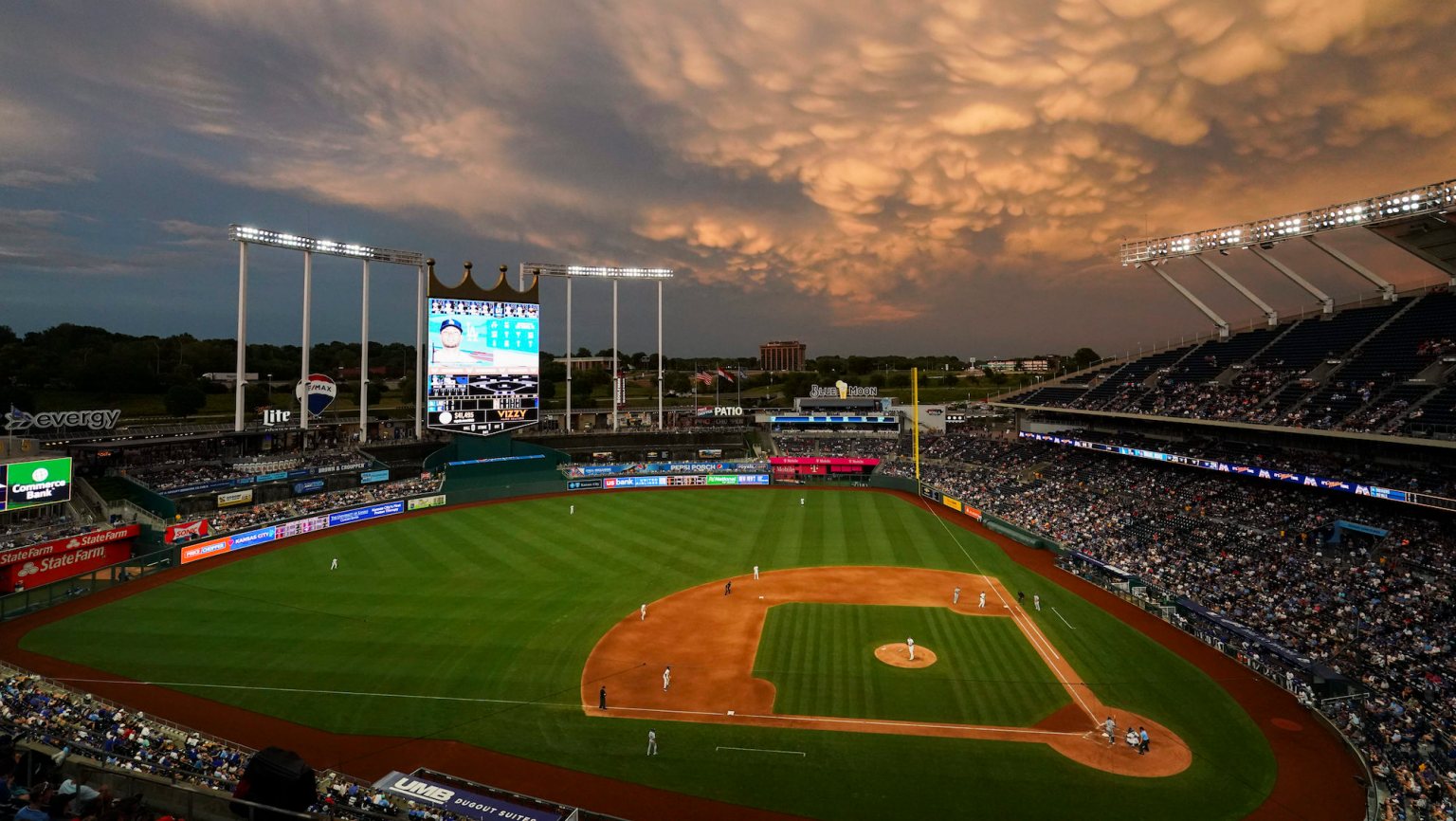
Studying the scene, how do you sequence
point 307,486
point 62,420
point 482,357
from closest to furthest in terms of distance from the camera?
point 62,420 < point 482,357 < point 307,486

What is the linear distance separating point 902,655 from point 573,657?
39.5 ft

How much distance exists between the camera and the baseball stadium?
664 inches

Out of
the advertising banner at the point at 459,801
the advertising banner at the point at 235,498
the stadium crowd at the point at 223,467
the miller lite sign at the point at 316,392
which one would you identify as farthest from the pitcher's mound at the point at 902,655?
the miller lite sign at the point at 316,392

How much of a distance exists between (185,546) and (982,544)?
44793 mm

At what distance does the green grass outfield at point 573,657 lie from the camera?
1678 centimetres

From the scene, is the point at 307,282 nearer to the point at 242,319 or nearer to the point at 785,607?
the point at 242,319

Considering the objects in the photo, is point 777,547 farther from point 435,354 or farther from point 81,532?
point 81,532

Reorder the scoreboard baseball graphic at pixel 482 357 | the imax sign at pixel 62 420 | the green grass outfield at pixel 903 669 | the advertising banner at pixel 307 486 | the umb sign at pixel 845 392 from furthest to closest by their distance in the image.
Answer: the umb sign at pixel 845 392, the advertising banner at pixel 307 486, the scoreboard baseball graphic at pixel 482 357, the imax sign at pixel 62 420, the green grass outfield at pixel 903 669

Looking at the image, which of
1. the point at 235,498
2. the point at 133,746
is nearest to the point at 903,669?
the point at 133,746

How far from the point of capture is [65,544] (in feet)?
105

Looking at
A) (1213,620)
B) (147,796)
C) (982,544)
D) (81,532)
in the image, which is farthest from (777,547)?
(81,532)

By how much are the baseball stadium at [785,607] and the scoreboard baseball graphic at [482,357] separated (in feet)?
0.76

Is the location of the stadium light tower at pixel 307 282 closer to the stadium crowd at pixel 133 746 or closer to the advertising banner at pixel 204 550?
the advertising banner at pixel 204 550

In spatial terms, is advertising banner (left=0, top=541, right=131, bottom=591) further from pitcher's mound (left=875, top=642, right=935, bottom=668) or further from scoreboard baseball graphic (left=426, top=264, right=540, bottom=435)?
pitcher's mound (left=875, top=642, right=935, bottom=668)
